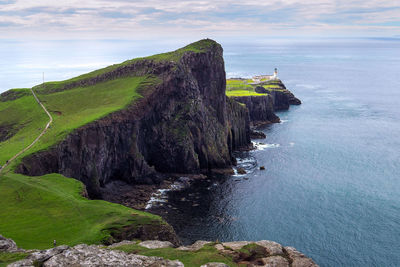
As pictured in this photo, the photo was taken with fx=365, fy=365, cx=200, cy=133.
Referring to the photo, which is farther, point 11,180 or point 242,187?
point 242,187

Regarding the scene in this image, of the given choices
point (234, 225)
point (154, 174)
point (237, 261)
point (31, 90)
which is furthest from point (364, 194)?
point (31, 90)

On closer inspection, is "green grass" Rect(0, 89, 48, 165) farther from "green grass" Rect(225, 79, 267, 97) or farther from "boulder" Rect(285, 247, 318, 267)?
"green grass" Rect(225, 79, 267, 97)

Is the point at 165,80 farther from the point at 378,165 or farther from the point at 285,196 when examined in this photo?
the point at 378,165

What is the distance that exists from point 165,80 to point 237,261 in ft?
241

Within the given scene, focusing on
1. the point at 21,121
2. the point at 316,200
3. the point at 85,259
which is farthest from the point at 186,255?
the point at 21,121

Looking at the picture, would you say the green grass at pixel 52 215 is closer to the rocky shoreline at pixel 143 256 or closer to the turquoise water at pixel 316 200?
the rocky shoreline at pixel 143 256

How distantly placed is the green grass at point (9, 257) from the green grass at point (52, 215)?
9.57 meters

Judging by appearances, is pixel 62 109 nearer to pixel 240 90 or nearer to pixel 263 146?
pixel 263 146

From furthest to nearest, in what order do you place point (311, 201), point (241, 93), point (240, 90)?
point (240, 90)
point (241, 93)
point (311, 201)

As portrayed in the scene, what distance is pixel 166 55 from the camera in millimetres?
113562

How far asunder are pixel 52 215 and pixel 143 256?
22.9 meters

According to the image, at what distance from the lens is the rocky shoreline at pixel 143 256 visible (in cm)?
2838

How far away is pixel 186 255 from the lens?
35125mm

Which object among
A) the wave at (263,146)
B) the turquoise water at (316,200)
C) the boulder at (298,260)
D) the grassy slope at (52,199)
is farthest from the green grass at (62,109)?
the boulder at (298,260)
